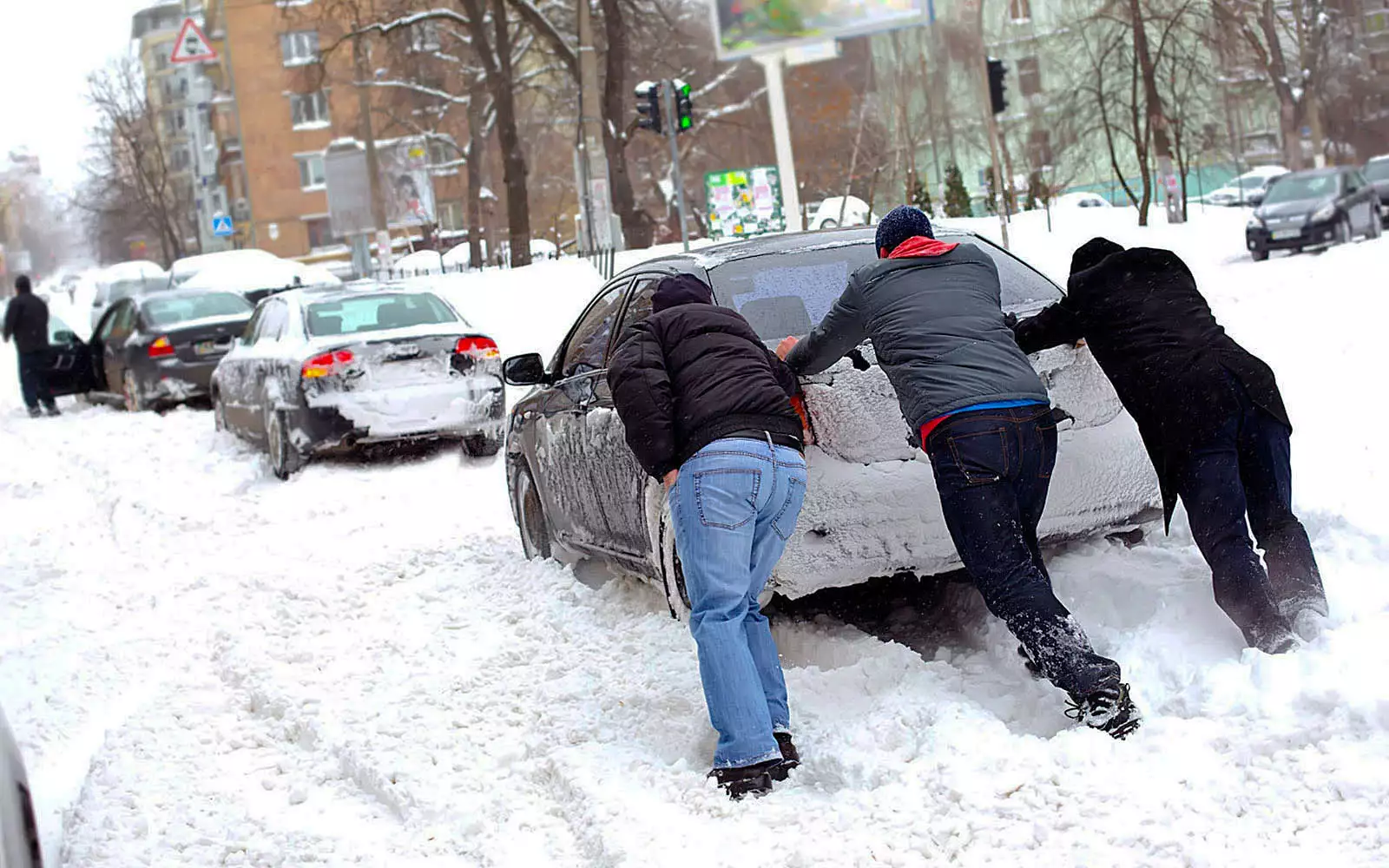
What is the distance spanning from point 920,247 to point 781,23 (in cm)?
2502

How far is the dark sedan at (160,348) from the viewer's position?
55.9 feet

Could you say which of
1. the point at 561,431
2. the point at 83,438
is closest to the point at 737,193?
the point at 83,438

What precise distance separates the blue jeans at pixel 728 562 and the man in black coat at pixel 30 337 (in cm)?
1689

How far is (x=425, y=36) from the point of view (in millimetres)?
39000

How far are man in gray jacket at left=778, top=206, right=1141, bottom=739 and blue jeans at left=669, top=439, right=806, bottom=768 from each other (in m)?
0.51

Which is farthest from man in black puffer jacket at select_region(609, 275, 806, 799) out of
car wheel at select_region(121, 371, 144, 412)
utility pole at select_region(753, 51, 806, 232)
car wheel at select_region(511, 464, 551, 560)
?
utility pole at select_region(753, 51, 806, 232)

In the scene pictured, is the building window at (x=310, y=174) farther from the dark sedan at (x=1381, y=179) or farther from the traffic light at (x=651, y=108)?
the traffic light at (x=651, y=108)

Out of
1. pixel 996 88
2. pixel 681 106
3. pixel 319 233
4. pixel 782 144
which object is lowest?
pixel 996 88

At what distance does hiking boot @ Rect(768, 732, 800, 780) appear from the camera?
4.52m

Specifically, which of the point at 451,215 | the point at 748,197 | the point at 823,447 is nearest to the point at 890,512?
the point at 823,447

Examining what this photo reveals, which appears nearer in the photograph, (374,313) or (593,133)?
(374,313)

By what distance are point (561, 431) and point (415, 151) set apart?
36.2m

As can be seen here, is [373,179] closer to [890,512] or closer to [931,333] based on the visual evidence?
[890,512]

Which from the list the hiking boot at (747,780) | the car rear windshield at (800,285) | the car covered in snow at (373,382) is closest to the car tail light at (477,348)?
the car covered in snow at (373,382)
